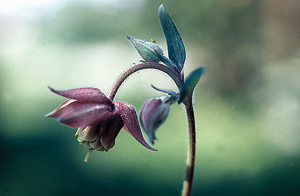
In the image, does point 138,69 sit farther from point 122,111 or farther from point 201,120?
point 201,120

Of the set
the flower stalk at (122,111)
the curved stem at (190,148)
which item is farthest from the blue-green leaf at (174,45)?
the curved stem at (190,148)

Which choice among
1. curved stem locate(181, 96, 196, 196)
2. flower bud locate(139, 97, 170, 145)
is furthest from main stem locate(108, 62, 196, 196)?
flower bud locate(139, 97, 170, 145)

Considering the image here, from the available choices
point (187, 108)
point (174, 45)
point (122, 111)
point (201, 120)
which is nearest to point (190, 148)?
point (187, 108)

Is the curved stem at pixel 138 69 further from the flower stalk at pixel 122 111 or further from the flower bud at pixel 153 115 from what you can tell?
the flower bud at pixel 153 115

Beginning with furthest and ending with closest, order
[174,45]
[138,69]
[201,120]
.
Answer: [201,120], [174,45], [138,69]

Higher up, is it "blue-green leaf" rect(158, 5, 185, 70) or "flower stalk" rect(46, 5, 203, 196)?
"blue-green leaf" rect(158, 5, 185, 70)

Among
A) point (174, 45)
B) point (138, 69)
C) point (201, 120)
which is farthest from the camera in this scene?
point (201, 120)

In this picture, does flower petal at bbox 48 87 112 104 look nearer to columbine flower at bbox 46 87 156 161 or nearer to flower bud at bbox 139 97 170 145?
columbine flower at bbox 46 87 156 161

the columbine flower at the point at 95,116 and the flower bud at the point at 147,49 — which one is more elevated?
the flower bud at the point at 147,49
